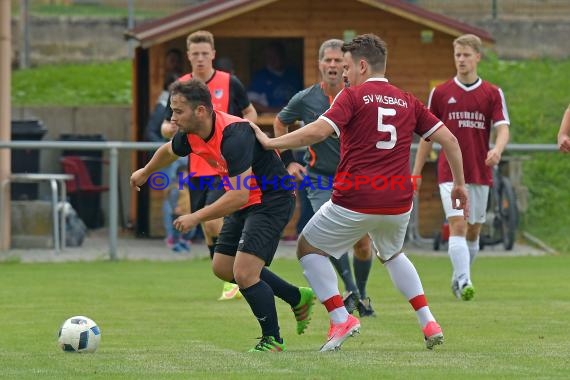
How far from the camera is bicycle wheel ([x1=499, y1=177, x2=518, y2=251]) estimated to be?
60.9ft

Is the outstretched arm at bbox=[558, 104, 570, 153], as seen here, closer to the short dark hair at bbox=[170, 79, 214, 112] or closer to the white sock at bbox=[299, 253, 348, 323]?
the white sock at bbox=[299, 253, 348, 323]

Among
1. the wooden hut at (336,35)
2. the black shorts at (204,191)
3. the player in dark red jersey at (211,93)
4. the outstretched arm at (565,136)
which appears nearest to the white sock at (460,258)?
the outstretched arm at (565,136)

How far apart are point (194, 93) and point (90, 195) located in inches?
499

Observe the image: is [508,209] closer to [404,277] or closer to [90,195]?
[90,195]

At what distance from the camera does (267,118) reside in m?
20.2

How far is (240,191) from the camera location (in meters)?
8.62

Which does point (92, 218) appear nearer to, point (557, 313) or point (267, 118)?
point (267, 118)

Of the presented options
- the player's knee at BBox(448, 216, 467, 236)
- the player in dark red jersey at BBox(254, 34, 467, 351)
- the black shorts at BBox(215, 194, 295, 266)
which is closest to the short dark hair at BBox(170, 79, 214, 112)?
the player in dark red jersey at BBox(254, 34, 467, 351)

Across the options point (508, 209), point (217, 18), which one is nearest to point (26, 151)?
point (217, 18)

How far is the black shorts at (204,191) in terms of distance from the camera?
39.3ft

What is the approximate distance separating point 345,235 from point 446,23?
11837 mm

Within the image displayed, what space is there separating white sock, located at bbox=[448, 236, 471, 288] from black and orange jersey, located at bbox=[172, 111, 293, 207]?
139 inches

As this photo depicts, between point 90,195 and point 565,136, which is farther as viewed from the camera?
point 90,195

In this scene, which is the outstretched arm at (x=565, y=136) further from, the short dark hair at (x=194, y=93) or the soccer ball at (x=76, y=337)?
the soccer ball at (x=76, y=337)
